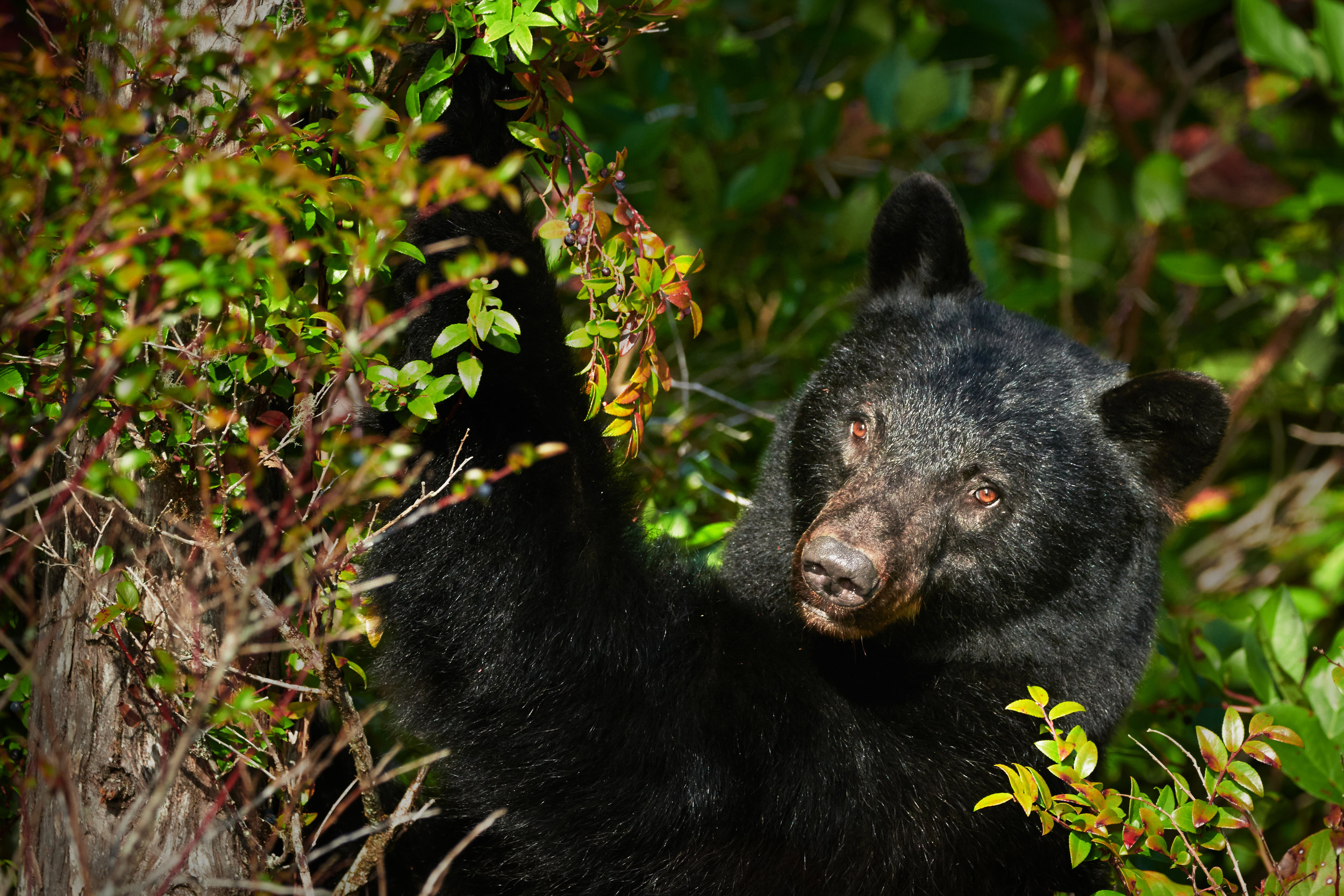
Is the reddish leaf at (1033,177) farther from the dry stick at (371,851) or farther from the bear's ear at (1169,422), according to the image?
the dry stick at (371,851)

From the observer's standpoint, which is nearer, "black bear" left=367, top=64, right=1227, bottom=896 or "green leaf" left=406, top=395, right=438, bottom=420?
"green leaf" left=406, top=395, right=438, bottom=420

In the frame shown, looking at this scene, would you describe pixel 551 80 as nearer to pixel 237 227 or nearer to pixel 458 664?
pixel 237 227

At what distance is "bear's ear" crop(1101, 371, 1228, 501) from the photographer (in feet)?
9.13

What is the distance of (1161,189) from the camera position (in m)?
5.46

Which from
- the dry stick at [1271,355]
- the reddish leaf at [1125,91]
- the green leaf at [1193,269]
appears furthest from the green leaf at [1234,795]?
the reddish leaf at [1125,91]

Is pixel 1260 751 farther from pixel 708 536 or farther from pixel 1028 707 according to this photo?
pixel 708 536

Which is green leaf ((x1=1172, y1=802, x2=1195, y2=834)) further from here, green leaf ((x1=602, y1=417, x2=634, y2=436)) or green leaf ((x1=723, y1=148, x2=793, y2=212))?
green leaf ((x1=723, y1=148, x2=793, y2=212))

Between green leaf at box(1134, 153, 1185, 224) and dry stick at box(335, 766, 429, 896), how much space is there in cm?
492

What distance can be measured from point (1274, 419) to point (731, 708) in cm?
533

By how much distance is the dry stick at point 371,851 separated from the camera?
1921 mm

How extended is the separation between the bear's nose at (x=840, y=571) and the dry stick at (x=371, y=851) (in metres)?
1.00

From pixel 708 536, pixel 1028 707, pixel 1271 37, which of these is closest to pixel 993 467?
pixel 1028 707

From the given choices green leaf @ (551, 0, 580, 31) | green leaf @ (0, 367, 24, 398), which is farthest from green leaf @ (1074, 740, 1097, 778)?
green leaf @ (0, 367, 24, 398)

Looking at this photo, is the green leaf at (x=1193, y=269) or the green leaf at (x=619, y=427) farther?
the green leaf at (x=1193, y=269)
